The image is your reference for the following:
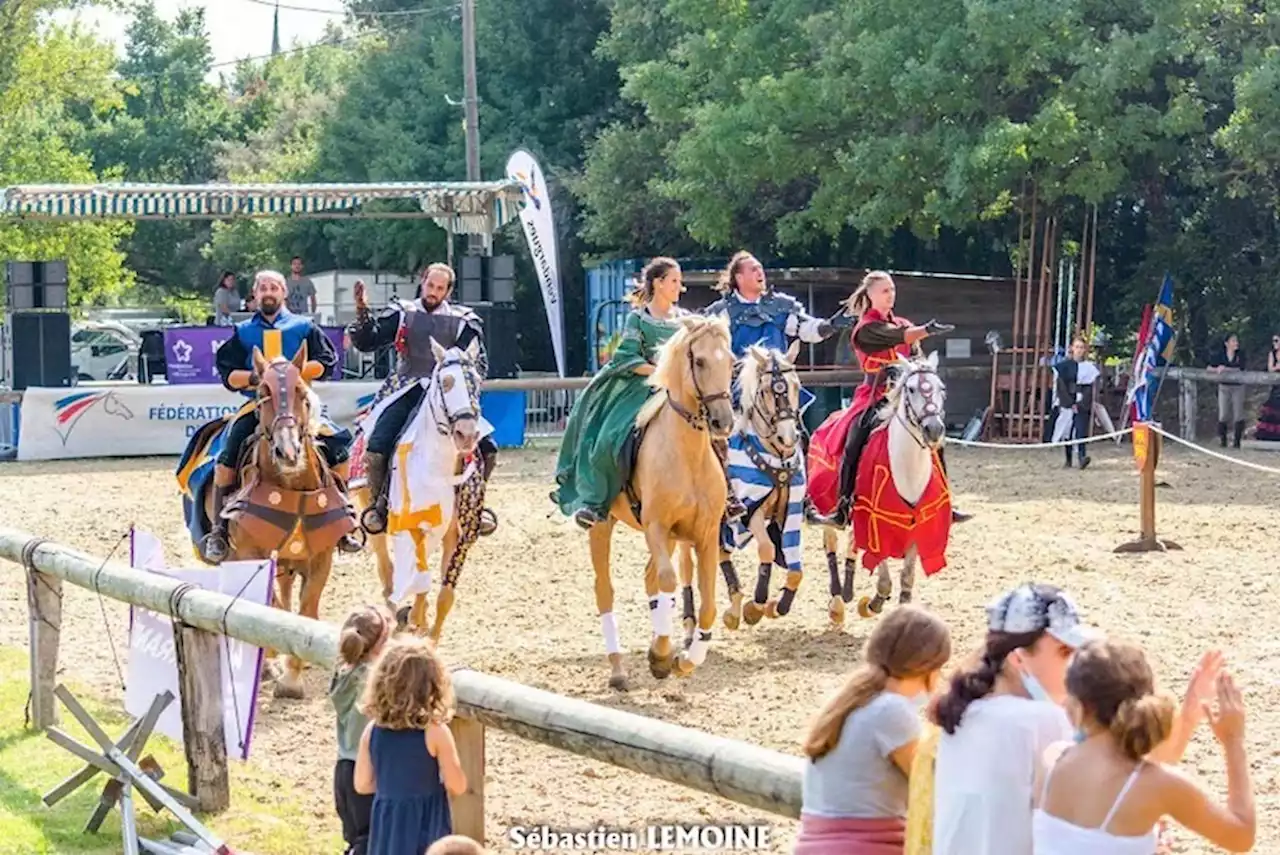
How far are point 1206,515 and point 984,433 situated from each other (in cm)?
914

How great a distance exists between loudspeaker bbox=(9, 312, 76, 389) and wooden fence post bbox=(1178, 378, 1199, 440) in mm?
14117

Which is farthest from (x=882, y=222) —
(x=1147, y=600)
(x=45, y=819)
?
(x=45, y=819)

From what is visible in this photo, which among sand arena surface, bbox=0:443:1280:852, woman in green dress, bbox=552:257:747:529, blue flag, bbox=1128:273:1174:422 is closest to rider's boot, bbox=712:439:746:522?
woman in green dress, bbox=552:257:747:529

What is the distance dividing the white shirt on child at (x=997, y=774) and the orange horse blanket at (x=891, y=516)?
7128 mm

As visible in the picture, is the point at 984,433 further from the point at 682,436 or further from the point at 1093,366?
the point at 682,436

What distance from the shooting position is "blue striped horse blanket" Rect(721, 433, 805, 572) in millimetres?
11773

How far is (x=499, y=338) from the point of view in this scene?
25.6 meters

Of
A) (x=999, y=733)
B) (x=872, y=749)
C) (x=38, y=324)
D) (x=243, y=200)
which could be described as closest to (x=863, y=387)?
(x=872, y=749)

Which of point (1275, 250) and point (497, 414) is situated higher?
point (1275, 250)

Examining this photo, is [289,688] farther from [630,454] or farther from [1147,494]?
[1147,494]

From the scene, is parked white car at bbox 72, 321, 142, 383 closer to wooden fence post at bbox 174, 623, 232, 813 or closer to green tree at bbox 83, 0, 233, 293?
green tree at bbox 83, 0, 233, 293

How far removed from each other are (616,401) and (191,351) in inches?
604

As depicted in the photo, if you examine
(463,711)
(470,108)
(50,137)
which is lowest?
(463,711)

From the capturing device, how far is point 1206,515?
17.8 meters
